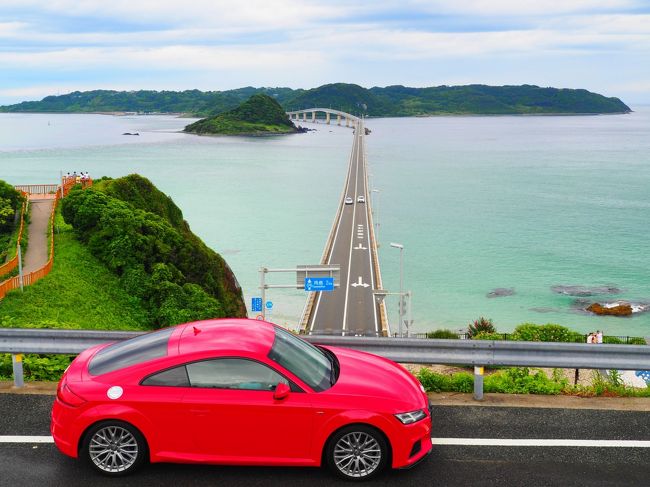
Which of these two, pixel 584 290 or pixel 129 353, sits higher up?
pixel 129 353

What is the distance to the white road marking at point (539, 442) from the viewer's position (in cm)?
712

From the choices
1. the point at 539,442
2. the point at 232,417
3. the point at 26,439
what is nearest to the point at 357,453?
the point at 232,417

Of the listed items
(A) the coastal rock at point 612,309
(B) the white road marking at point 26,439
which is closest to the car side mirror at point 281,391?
(B) the white road marking at point 26,439

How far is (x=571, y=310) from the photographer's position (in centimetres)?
6125

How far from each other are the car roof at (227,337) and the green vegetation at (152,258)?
81.8 feet

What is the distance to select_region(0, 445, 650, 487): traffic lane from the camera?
6.32m

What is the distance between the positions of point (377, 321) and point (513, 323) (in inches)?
552

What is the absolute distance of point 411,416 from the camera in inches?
250

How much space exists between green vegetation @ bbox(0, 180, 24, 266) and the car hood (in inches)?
1215

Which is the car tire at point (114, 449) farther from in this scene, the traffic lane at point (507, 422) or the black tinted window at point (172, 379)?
the traffic lane at point (507, 422)

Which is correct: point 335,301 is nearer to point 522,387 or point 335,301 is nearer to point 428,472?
point 522,387

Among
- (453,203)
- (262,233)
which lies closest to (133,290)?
(262,233)

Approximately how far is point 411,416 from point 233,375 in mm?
1734

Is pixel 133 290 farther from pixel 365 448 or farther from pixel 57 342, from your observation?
pixel 365 448
